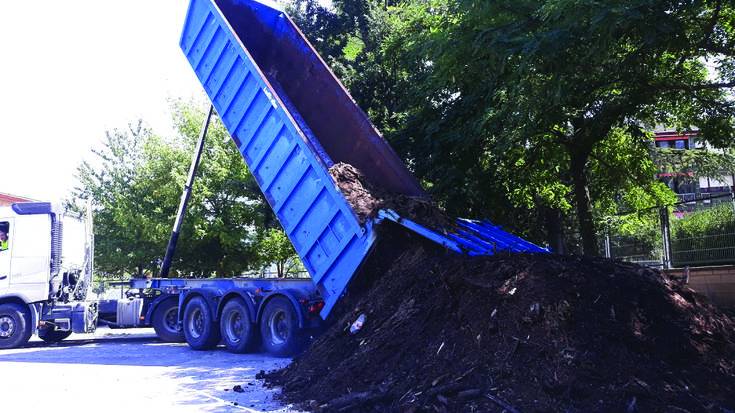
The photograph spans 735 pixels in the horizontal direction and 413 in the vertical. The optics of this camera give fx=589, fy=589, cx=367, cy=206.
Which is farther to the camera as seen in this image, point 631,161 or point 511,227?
point 511,227

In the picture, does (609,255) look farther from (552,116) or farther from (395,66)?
(395,66)

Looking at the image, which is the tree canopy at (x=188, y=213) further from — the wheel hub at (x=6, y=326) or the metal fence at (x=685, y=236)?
the metal fence at (x=685, y=236)

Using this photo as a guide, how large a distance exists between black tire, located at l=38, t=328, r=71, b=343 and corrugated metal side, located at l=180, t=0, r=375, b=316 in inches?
241

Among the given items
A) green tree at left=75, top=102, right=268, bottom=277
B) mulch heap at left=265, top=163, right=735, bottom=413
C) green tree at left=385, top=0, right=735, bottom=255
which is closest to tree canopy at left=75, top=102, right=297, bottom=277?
green tree at left=75, top=102, right=268, bottom=277

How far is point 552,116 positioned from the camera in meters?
9.42

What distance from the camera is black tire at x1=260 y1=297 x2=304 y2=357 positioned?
28.7 feet

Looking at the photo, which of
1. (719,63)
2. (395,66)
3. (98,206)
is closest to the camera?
(719,63)

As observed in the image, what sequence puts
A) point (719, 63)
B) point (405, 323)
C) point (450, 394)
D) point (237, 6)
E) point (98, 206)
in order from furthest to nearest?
point (98, 206)
point (237, 6)
point (719, 63)
point (405, 323)
point (450, 394)

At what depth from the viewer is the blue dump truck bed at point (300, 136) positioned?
25.7 feet

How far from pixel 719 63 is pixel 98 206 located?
69.4 ft

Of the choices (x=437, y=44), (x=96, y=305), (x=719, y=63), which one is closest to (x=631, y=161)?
(x=719, y=63)

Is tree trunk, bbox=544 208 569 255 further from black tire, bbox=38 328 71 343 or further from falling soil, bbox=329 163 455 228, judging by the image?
black tire, bbox=38 328 71 343

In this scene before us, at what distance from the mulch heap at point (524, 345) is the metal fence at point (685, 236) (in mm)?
3959

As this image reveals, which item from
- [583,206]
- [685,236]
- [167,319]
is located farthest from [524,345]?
[167,319]
